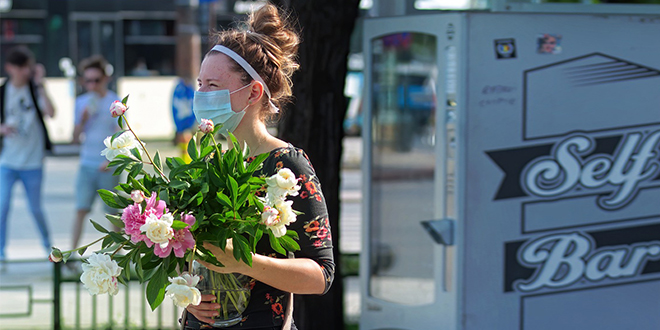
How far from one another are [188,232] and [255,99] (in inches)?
21.5

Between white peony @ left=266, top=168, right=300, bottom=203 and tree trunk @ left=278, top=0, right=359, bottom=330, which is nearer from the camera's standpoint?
white peony @ left=266, top=168, right=300, bottom=203

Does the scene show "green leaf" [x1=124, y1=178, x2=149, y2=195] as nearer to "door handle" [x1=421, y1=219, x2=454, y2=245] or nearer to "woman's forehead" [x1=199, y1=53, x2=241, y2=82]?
"woman's forehead" [x1=199, y1=53, x2=241, y2=82]

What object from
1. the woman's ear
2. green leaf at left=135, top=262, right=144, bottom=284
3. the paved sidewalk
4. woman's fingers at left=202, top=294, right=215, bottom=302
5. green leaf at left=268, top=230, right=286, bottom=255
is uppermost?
the woman's ear

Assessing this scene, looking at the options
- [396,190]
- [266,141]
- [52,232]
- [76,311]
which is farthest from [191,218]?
[52,232]

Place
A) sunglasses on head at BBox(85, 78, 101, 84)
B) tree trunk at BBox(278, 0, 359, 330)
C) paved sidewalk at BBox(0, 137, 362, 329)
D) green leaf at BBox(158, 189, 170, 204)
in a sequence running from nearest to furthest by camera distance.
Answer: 1. green leaf at BBox(158, 189, 170, 204)
2. tree trunk at BBox(278, 0, 359, 330)
3. paved sidewalk at BBox(0, 137, 362, 329)
4. sunglasses on head at BBox(85, 78, 101, 84)

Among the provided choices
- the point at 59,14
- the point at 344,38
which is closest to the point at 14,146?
the point at 344,38

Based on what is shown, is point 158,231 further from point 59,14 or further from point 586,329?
point 59,14

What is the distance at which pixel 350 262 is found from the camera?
266 inches

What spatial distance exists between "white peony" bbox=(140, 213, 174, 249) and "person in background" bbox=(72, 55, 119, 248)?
5.75 meters

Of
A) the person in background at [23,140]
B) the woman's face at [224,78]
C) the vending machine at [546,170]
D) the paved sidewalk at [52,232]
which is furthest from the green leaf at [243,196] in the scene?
the person in background at [23,140]

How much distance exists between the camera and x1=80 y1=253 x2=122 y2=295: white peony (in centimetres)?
200

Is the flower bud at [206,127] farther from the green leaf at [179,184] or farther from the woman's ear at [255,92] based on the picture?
the woman's ear at [255,92]

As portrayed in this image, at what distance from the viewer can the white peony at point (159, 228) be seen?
6.16ft

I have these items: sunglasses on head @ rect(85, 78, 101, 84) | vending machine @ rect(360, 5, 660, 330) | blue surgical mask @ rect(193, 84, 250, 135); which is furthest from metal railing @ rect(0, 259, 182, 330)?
blue surgical mask @ rect(193, 84, 250, 135)
